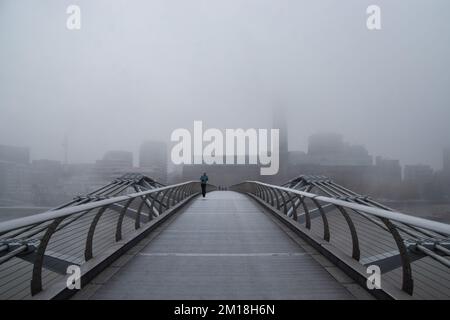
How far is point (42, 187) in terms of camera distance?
195ft

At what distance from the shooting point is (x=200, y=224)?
27.8ft

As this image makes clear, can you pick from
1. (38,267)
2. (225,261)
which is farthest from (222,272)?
(38,267)

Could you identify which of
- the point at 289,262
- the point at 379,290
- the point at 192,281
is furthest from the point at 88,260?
the point at 379,290

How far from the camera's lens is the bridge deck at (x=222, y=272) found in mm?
3373

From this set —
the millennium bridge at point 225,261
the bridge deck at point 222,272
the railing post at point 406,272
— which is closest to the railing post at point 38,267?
the millennium bridge at point 225,261

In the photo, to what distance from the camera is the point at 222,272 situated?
13.5 feet

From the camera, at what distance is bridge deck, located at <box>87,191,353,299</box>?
337cm

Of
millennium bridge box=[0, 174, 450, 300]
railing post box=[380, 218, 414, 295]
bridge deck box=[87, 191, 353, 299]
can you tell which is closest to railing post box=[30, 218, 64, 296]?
millennium bridge box=[0, 174, 450, 300]

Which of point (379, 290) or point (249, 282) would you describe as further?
point (249, 282)

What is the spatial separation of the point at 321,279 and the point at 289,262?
801 millimetres

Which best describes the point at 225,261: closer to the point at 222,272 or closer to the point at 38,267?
the point at 222,272
